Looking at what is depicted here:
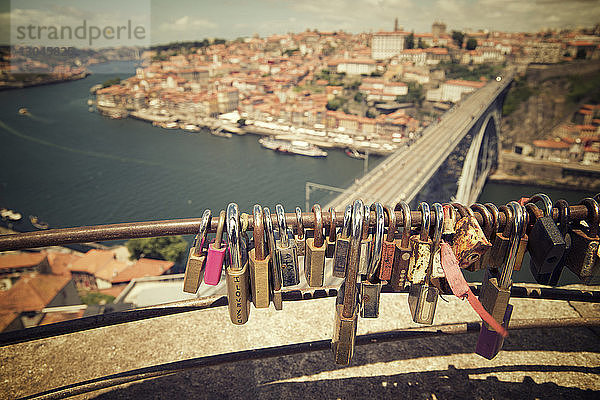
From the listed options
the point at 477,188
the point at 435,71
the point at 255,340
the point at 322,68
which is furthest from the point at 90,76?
the point at 255,340

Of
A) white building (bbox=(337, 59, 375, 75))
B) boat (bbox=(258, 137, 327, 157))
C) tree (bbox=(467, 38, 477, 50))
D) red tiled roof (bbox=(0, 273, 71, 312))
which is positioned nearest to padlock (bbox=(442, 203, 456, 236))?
red tiled roof (bbox=(0, 273, 71, 312))

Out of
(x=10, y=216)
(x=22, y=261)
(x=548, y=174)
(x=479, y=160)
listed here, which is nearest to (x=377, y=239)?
(x=22, y=261)

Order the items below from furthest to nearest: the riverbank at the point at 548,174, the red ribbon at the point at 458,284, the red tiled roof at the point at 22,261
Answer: the riverbank at the point at 548,174, the red tiled roof at the point at 22,261, the red ribbon at the point at 458,284

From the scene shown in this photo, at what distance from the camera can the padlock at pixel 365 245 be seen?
3.17 ft

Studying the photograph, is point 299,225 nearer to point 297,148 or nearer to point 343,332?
point 343,332

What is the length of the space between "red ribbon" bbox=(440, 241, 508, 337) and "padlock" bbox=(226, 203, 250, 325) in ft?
1.83

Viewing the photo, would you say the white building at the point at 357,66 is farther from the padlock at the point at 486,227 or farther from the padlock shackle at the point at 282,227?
the padlock shackle at the point at 282,227

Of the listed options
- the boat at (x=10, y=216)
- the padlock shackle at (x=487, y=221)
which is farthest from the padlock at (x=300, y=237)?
the boat at (x=10, y=216)

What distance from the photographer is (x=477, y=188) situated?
3625 centimetres

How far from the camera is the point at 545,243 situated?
3.25 ft

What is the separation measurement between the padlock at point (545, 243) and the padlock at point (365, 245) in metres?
0.49

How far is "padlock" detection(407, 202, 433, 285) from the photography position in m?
0.98

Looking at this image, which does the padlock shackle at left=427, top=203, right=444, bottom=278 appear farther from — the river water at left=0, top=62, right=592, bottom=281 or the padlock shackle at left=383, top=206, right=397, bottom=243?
the river water at left=0, top=62, right=592, bottom=281

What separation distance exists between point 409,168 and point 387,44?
64961 millimetres
